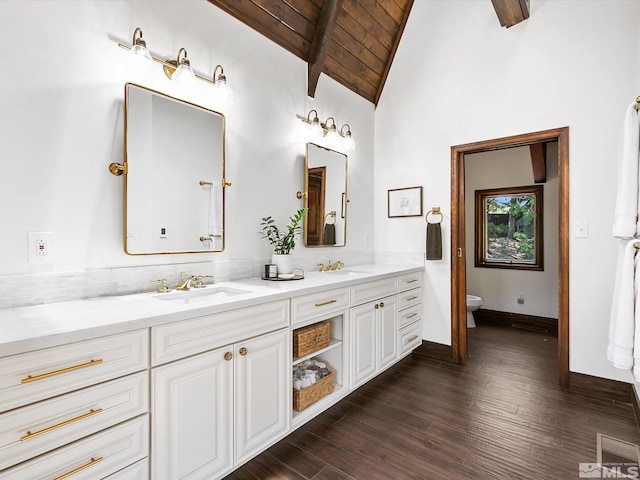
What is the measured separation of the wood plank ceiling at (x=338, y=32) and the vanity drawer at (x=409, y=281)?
1.78m

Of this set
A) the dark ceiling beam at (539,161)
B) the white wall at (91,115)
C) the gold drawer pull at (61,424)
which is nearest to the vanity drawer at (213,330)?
the gold drawer pull at (61,424)

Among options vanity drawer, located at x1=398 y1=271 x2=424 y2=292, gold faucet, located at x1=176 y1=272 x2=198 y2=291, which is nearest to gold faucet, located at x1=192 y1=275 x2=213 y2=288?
gold faucet, located at x1=176 y1=272 x2=198 y2=291

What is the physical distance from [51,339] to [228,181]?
55.5 inches

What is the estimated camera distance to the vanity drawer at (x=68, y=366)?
976mm

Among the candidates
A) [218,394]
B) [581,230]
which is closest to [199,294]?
[218,394]

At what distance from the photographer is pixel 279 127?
2.63 meters

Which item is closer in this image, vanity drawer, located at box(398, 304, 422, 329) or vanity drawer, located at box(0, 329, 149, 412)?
vanity drawer, located at box(0, 329, 149, 412)

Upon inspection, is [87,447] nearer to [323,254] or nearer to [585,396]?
[323,254]

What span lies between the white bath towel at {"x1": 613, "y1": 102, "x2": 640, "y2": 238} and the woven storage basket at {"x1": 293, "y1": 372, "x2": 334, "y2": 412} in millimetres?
1939

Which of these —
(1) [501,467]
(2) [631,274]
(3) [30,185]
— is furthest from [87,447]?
(2) [631,274]

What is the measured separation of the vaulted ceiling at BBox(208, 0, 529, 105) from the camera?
2.46 m

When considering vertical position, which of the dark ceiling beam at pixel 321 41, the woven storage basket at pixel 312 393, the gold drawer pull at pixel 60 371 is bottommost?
the woven storage basket at pixel 312 393

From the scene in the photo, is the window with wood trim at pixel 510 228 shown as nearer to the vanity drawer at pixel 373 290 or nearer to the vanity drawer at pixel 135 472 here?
the vanity drawer at pixel 373 290

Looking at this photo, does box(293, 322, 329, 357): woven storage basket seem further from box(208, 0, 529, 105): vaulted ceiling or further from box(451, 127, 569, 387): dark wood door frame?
A: box(208, 0, 529, 105): vaulted ceiling
